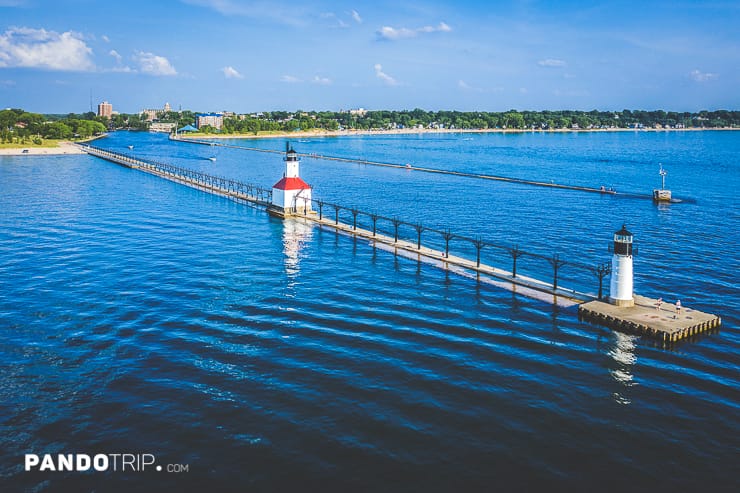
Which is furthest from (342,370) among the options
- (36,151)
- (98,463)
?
(36,151)

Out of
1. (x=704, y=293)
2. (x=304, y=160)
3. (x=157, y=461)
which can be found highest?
(x=304, y=160)

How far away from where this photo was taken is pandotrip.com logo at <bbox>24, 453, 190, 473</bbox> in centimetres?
2333

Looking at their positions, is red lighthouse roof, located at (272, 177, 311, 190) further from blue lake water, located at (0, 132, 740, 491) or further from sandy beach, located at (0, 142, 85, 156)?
sandy beach, located at (0, 142, 85, 156)

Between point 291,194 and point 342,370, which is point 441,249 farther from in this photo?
point 342,370

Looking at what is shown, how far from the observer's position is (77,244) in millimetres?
60625

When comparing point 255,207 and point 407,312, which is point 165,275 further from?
point 255,207

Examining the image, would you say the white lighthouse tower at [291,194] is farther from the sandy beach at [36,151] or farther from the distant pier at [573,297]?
the sandy beach at [36,151]

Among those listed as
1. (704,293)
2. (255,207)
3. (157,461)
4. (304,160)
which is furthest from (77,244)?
(304,160)

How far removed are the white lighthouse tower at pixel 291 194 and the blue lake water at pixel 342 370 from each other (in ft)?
43.0

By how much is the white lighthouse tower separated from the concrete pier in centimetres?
4647

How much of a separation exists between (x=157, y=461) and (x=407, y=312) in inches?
814

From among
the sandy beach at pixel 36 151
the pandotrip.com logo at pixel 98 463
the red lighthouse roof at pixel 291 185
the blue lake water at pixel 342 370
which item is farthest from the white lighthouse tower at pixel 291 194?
the sandy beach at pixel 36 151

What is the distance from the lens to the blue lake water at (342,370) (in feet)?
77.7

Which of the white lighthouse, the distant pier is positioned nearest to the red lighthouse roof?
the distant pier
